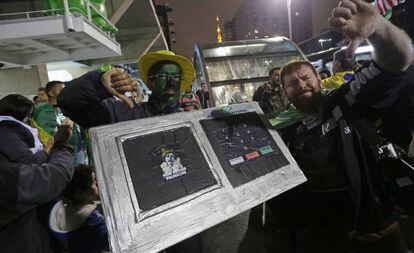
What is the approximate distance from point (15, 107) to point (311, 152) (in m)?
2.68

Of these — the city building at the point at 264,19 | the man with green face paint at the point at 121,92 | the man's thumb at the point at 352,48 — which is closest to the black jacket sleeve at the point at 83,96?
the man with green face paint at the point at 121,92

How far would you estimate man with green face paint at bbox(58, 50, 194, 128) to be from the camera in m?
1.65

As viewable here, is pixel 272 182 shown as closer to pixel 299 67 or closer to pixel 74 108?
pixel 299 67

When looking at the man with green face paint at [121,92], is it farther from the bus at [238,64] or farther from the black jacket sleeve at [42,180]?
the bus at [238,64]

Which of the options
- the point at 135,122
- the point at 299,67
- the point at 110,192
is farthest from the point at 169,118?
the point at 299,67

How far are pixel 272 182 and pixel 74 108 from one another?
1418 millimetres

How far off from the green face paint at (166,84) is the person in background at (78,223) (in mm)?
1154

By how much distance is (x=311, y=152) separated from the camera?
1.97 meters

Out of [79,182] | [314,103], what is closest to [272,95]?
[314,103]

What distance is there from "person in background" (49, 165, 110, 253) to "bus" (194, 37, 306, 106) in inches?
179

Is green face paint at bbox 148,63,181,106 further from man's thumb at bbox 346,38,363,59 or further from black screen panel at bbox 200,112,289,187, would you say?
man's thumb at bbox 346,38,363,59

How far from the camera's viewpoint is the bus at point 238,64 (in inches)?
269

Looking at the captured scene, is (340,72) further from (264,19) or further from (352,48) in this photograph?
(264,19)

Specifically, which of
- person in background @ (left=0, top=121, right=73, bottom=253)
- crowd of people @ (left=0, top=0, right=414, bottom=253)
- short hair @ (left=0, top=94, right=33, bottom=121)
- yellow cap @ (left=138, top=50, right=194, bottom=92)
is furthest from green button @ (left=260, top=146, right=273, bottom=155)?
short hair @ (left=0, top=94, right=33, bottom=121)
